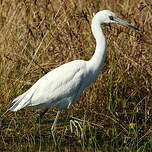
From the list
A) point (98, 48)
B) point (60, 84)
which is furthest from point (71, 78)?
point (98, 48)

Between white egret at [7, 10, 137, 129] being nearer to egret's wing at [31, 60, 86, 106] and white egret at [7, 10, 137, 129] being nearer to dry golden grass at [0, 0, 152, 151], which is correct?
egret's wing at [31, 60, 86, 106]

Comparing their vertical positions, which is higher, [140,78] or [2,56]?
[2,56]

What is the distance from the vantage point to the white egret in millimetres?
4773

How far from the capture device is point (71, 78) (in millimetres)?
4828

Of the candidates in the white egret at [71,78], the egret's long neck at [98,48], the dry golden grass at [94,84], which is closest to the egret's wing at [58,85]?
the white egret at [71,78]

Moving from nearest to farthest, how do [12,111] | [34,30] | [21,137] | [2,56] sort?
1. [21,137]
2. [12,111]
3. [2,56]
4. [34,30]

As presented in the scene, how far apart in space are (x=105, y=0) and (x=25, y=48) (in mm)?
1543

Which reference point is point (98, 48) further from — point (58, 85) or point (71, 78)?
point (58, 85)

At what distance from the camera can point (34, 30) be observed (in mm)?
6094

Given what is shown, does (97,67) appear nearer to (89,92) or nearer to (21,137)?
(89,92)

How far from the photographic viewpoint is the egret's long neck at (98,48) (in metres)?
4.73

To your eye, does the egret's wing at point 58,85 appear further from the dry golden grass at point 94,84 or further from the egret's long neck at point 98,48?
the dry golden grass at point 94,84

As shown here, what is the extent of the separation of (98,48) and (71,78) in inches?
17.7

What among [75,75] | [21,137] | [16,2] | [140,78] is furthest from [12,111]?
[16,2]
